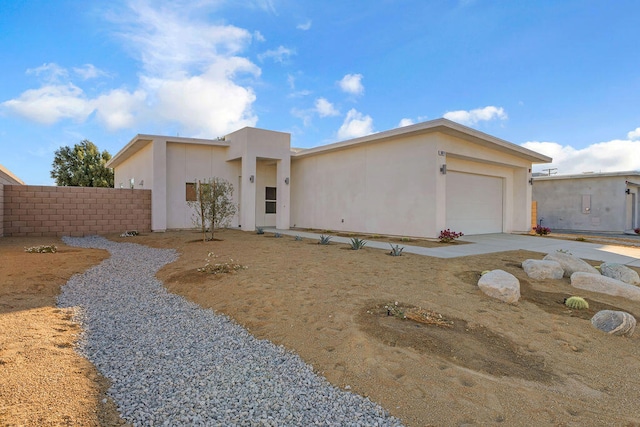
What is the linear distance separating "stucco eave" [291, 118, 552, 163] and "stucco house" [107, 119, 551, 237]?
35mm

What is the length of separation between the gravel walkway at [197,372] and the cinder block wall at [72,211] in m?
9.78

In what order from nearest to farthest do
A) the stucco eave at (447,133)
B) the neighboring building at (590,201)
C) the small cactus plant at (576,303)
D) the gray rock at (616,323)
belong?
the gray rock at (616,323) → the small cactus plant at (576,303) → the stucco eave at (447,133) → the neighboring building at (590,201)

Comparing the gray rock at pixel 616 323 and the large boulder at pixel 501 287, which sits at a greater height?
the large boulder at pixel 501 287

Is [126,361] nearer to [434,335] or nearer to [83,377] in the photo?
[83,377]

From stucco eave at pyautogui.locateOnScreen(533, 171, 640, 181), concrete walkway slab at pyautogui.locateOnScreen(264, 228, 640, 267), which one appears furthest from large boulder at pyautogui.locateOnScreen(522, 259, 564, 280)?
stucco eave at pyautogui.locateOnScreen(533, 171, 640, 181)

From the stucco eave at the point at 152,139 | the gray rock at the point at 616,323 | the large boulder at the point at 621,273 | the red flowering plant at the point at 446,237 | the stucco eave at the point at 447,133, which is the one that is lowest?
the gray rock at the point at 616,323

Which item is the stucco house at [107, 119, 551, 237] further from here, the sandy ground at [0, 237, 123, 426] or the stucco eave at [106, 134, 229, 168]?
the sandy ground at [0, 237, 123, 426]

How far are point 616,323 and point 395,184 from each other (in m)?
8.72

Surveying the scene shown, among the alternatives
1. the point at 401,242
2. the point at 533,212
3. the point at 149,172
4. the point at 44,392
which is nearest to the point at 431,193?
the point at 401,242

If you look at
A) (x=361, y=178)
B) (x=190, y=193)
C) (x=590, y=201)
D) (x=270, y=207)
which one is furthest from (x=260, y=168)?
(x=590, y=201)

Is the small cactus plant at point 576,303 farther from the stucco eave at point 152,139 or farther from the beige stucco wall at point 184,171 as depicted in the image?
the stucco eave at point 152,139

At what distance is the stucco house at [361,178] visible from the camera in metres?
11.5

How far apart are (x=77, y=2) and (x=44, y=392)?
9.54 metres

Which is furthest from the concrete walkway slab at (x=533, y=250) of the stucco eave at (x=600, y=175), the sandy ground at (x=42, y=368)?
the stucco eave at (x=600, y=175)
